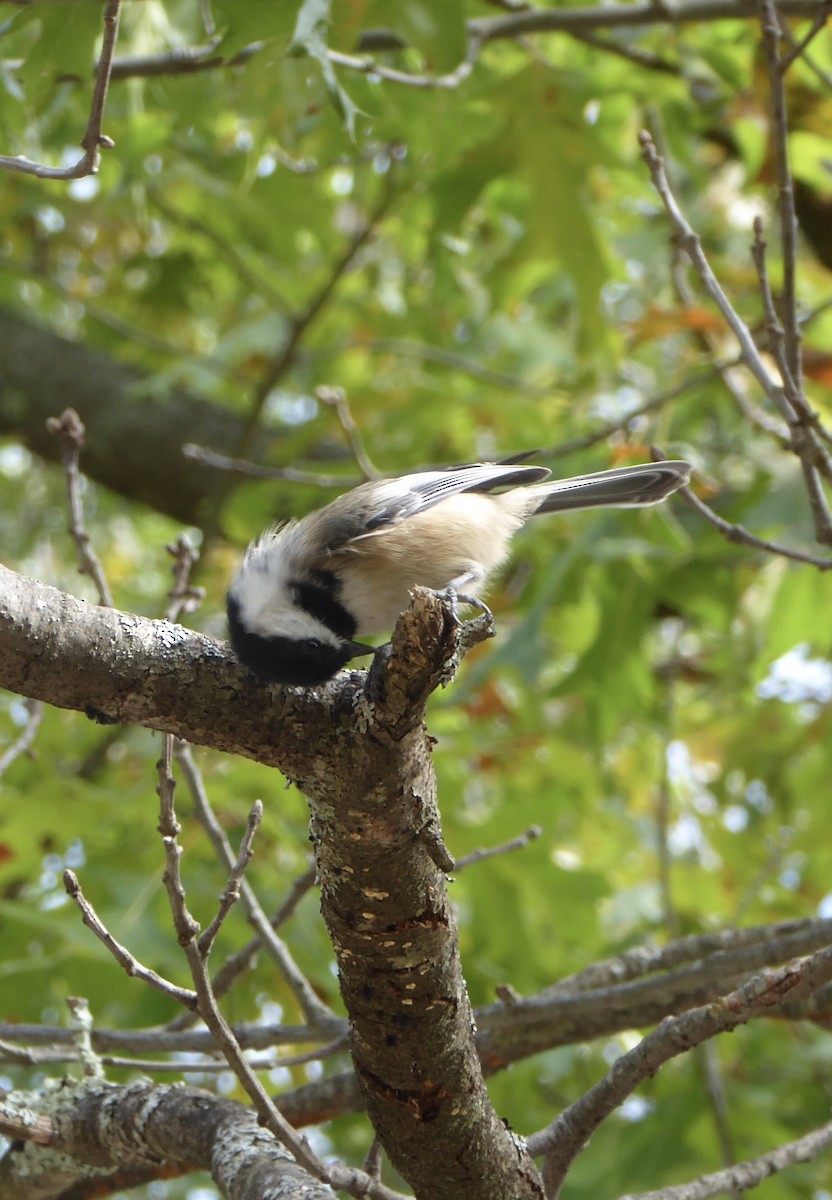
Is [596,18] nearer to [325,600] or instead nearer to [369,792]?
[325,600]

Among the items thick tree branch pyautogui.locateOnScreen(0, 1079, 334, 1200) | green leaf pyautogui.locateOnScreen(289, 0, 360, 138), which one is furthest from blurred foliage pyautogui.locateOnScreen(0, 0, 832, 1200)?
thick tree branch pyautogui.locateOnScreen(0, 1079, 334, 1200)

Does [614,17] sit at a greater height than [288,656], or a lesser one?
greater

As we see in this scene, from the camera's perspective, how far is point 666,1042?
208 centimetres

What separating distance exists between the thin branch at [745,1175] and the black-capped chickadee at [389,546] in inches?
46.7

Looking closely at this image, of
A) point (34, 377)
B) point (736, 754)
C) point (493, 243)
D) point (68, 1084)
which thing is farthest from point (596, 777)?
point (34, 377)

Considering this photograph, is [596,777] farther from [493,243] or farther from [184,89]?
[184,89]

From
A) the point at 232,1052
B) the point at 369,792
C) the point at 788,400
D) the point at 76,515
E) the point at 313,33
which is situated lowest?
the point at 232,1052

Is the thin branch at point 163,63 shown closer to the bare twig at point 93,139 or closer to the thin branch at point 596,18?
the thin branch at point 596,18

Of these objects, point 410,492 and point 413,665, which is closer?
point 413,665

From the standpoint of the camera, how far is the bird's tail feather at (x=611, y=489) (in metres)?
3.55

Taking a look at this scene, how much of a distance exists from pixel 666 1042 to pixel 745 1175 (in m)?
0.45

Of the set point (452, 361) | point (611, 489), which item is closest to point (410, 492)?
point (611, 489)

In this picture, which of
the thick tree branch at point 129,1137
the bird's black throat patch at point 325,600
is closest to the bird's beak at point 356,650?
the bird's black throat patch at point 325,600

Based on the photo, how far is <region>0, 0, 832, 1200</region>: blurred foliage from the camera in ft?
12.8
